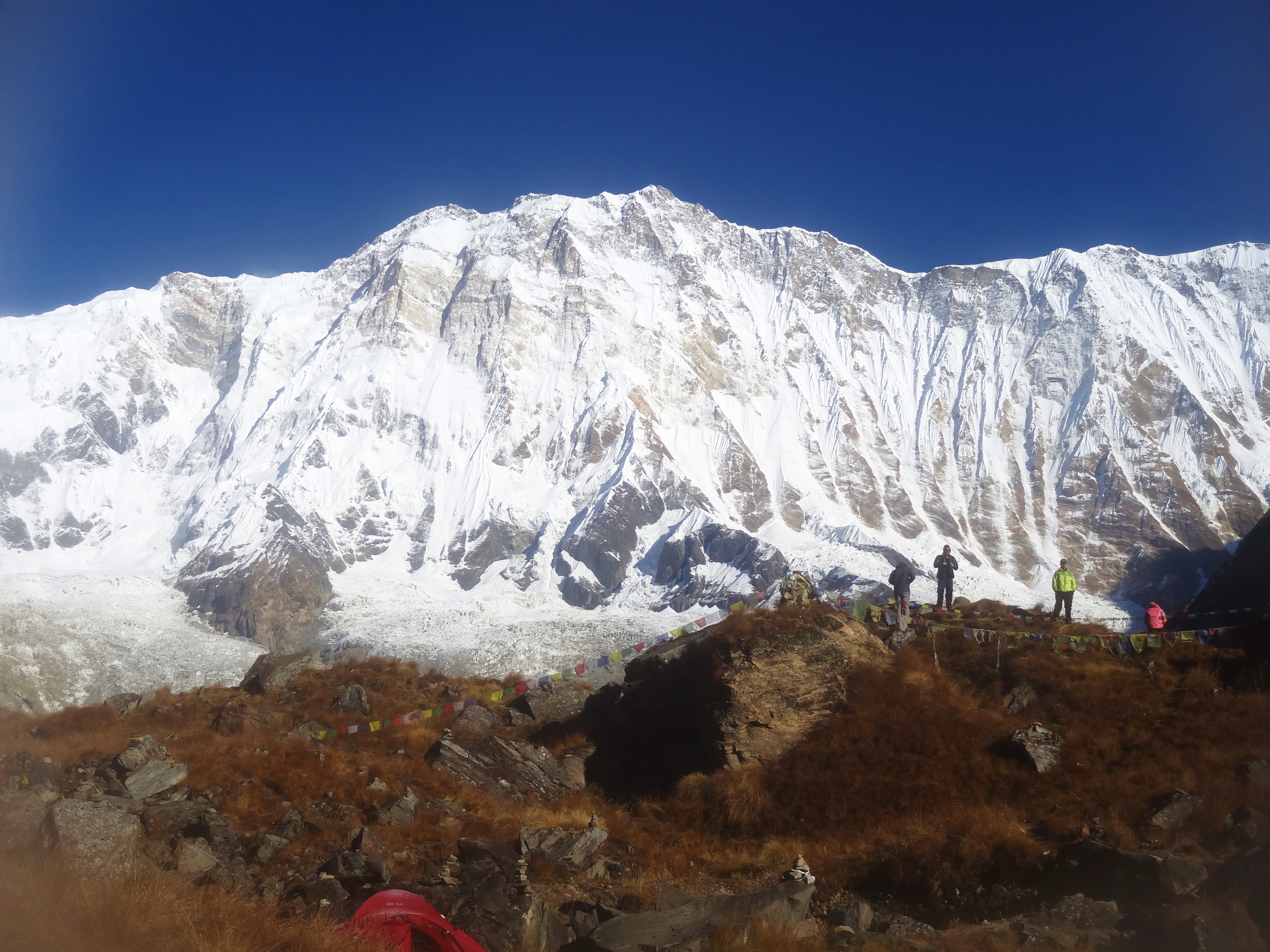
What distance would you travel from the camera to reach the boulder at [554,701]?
81.5 feet

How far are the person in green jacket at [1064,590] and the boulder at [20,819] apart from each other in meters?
24.9

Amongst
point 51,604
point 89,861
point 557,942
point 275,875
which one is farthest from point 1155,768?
point 51,604

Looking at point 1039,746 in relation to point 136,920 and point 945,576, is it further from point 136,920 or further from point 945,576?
point 136,920

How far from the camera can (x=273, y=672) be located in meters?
28.4

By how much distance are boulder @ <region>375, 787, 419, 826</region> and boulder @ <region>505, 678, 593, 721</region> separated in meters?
8.24

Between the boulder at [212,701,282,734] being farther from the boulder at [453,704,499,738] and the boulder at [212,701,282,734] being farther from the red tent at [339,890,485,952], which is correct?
the red tent at [339,890,485,952]

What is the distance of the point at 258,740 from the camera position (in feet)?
62.1

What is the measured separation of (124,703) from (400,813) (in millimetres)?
14681

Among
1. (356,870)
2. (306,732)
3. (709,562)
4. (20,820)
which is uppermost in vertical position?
(20,820)

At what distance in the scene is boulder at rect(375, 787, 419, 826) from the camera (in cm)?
1533

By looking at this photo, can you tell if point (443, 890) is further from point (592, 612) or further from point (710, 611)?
point (592, 612)

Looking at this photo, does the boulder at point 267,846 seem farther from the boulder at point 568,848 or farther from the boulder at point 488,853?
the boulder at point 568,848

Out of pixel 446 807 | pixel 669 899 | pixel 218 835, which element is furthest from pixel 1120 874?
pixel 218 835

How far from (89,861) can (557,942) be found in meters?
6.61
